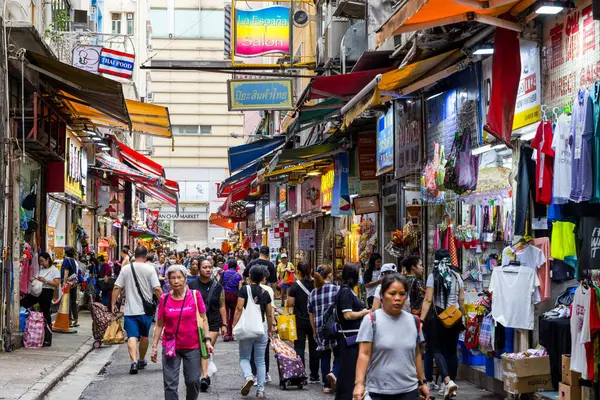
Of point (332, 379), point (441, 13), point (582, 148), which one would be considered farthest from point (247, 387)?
point (582, 148)

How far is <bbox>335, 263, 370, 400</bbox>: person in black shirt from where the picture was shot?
9711 mm

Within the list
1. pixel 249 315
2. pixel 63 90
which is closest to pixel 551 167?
pixel 249 315

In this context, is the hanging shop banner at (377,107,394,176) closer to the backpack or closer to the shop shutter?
the backpack

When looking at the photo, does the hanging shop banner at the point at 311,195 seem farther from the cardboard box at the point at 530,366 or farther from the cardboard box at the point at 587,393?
the cardboard box at the point at 587,393

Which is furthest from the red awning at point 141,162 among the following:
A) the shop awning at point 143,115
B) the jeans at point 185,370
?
the jeans at point 185,370

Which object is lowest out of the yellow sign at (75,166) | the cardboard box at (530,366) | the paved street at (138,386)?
the paved street at (138,386)

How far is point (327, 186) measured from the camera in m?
26.0

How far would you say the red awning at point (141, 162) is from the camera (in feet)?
113

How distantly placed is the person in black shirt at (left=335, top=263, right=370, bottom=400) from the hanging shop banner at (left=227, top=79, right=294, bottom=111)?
8441mm

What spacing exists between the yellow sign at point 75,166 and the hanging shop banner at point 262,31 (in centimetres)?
477

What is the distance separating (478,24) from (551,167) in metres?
2.83

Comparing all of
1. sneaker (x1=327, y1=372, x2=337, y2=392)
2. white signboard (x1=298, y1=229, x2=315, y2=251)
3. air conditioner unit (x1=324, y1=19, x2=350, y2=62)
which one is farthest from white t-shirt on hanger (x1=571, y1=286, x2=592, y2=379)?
white signboard (x1=298, y1=229, x2=315, y2=251)

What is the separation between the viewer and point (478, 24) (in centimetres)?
1207

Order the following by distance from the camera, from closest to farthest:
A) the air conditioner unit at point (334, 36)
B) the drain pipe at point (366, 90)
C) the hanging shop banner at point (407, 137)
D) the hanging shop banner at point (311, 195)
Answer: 1. the drain pipe at point (366, 90)
2. the hanging shop banner at point (407, 137)
3. the air conditioner unit at point (334, 36)
4. the hanging shop banner at point (311, 195)
